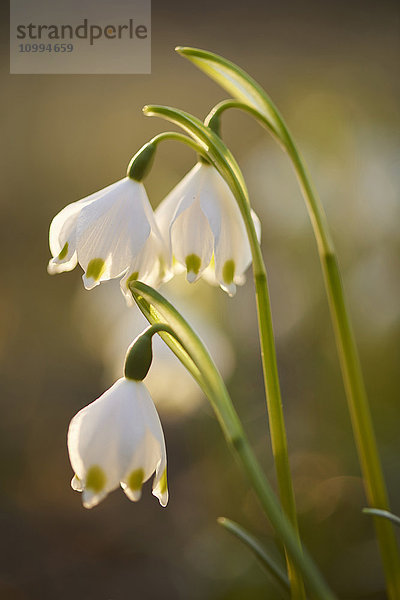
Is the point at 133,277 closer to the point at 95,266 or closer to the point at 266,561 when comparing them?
the point at 95,266

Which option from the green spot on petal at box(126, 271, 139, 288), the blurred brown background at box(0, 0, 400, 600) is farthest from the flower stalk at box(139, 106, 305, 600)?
the blurred brown background at box(0, 0, 400, 600)

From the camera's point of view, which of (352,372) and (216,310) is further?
(216,310)

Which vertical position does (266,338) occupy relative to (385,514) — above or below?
above

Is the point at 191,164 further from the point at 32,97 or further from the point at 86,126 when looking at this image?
the point at 32,97

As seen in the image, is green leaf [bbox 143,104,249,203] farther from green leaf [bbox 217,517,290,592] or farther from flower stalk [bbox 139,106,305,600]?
green leaf [bbox 217,517,290,592]

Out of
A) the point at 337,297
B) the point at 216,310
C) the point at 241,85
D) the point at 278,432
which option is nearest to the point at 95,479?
the point at 278,432

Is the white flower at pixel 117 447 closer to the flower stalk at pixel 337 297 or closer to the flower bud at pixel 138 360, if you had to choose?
the flower bud at pixel 138 360

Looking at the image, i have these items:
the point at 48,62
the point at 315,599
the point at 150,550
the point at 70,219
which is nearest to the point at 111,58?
the point at 48,62
